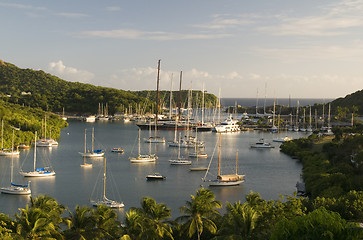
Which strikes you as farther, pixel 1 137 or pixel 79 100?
pixel 79 100

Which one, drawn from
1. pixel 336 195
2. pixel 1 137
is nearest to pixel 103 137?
pixel 1 137

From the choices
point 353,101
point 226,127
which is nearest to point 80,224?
point 226,127

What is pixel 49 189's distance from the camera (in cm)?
4403

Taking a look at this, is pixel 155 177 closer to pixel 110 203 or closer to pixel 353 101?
pixel 110 203

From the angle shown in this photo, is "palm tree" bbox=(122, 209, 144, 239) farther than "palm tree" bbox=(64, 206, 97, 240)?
No

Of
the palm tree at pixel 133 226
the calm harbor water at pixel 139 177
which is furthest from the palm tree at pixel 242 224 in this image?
the calm harbor water at pixel 139 177

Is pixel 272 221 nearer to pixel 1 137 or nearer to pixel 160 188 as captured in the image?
pixel 160 188

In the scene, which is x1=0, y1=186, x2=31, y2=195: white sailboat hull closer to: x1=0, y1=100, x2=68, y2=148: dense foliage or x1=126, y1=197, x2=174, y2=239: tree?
x1=126, y1=197, x2=174, y2=239: tree

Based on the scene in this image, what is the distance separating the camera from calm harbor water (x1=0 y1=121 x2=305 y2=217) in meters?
41.4

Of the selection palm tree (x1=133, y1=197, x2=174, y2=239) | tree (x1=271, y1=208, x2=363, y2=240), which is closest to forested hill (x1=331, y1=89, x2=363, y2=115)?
palm tree (x1=133, y1=197, x2=174, y2=239)

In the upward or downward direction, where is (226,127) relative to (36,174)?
upward

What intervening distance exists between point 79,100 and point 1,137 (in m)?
109

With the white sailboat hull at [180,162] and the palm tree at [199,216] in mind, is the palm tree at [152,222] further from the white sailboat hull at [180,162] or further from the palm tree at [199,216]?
the white sailboat hull at [180,162]

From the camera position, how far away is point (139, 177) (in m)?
51.2
